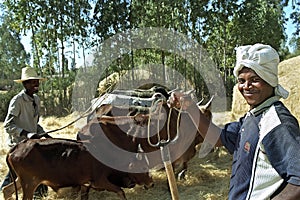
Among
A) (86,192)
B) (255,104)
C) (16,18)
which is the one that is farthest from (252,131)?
(16,18)

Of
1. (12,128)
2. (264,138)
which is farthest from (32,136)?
(264,138)

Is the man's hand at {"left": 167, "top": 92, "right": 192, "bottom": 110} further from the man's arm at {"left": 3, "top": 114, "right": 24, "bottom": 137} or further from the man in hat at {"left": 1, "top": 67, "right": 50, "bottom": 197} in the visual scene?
the man's arm at {"left": 3, "top": 114, "right": 24, "bottom": 137}

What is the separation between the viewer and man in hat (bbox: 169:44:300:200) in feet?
4.73

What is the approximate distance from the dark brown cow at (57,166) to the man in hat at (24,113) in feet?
1.41

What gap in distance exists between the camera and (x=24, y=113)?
4.85m

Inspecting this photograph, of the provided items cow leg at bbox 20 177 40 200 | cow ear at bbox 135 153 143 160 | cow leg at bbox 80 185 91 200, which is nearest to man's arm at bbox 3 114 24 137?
cow leg at bbox 20 177 40 200

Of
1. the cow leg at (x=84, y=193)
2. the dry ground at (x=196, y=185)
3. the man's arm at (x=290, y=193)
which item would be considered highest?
the man's arm at (x=290, y=193)

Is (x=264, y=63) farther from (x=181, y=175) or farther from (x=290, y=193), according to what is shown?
(x=181, y=175)

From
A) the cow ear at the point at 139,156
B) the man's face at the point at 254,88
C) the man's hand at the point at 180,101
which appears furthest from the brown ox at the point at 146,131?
the man's face at the point at 254,88

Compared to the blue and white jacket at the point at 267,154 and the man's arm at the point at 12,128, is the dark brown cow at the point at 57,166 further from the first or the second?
the blue and white jacket at the point at 267,154

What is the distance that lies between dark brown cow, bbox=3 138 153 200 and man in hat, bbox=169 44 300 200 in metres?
2.75

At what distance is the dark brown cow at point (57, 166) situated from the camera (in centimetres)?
407

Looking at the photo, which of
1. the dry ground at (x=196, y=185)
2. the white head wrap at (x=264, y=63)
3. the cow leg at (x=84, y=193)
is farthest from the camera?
the dry ground at (x=196, y=185)

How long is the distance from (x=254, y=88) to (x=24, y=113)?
3.85 meters
